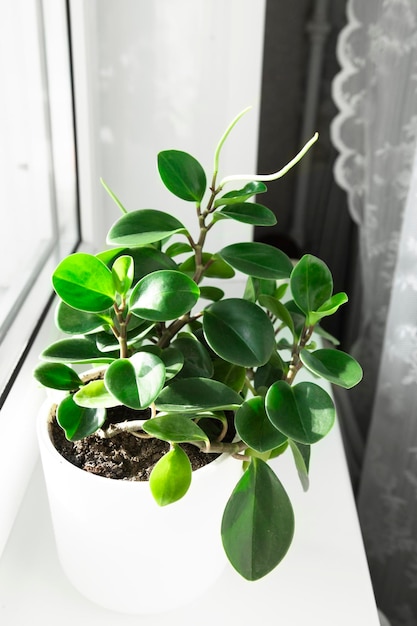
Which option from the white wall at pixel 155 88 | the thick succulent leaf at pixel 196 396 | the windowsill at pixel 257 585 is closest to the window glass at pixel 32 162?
the white wall at pixel 155 88

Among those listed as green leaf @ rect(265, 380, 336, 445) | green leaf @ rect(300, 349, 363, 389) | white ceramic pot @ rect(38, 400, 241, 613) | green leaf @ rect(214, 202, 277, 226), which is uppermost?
green leaf @ rect(214, 202, 277, 226)

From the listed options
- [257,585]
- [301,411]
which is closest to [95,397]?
[301,411]

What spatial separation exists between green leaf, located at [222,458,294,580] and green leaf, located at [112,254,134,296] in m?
0.15

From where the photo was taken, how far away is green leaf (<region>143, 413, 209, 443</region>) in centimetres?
39

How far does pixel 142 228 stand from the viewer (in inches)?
17.3

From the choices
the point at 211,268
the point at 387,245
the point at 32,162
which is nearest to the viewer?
the point at 211,268

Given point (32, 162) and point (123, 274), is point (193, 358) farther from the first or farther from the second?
point (32, 162)

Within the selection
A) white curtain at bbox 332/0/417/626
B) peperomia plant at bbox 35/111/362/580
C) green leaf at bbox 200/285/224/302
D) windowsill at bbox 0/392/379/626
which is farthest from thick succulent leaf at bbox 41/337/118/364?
white curtain at bbox 332/0/417/626

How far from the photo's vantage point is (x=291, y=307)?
527 millimetres

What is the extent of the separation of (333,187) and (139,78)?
54 centimetres

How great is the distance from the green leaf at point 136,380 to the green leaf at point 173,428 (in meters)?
0.03

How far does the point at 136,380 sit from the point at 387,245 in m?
0.65

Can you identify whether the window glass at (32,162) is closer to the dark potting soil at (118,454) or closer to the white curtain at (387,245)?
the dark potting soil at (118,454)

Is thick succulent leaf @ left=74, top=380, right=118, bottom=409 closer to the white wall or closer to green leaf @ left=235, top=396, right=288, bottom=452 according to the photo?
green leaf @ left=235, top=396, right=288, bottom=452
